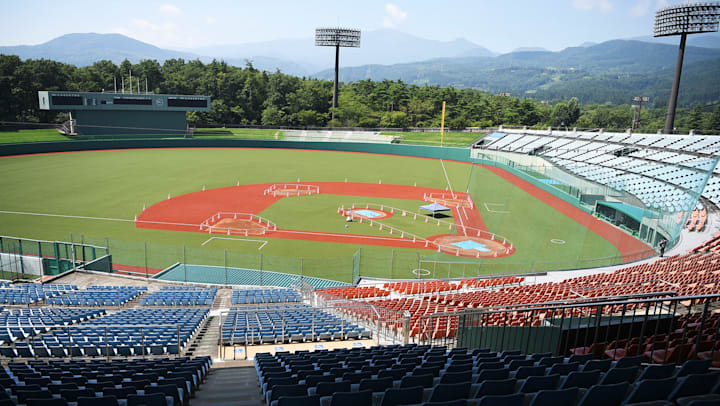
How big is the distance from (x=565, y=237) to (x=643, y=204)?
5.73 meters

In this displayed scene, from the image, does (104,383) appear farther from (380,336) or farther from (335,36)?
(335,36)

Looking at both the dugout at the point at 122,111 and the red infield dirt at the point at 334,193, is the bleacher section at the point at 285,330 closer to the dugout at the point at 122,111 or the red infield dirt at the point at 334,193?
the red infield dirt at the point at 334,193

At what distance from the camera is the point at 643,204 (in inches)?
1028

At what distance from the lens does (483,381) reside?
17.0 feet

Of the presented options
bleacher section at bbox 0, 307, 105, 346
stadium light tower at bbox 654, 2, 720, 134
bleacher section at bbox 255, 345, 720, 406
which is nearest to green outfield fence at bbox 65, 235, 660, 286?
bleacher section at bbox 0, 307, 105, 346

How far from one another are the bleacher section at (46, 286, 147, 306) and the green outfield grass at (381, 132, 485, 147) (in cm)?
6689

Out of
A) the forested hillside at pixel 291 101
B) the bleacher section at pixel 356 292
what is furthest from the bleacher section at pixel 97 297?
the forested hillside at pixel 291 101

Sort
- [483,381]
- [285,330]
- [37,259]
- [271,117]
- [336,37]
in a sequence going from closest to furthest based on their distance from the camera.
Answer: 1. [483,381]
2. [285,330]
3. [37,259]
4. [336,37]
5. [271,117]

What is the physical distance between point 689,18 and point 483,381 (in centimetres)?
6349

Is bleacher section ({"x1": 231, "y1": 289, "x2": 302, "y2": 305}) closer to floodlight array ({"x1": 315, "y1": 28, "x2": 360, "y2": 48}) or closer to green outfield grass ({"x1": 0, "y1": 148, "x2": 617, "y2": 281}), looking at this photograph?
green outfield grass ({"x1": 0, "y1": 148, "x2": 617, "y2": 281})

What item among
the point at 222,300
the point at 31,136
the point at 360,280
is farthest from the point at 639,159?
the point at 31,136

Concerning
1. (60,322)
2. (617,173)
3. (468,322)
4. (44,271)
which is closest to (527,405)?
(468,322)

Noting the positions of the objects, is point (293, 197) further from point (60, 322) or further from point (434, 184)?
point (60, 322)

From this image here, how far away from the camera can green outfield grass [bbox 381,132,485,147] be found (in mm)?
80188
